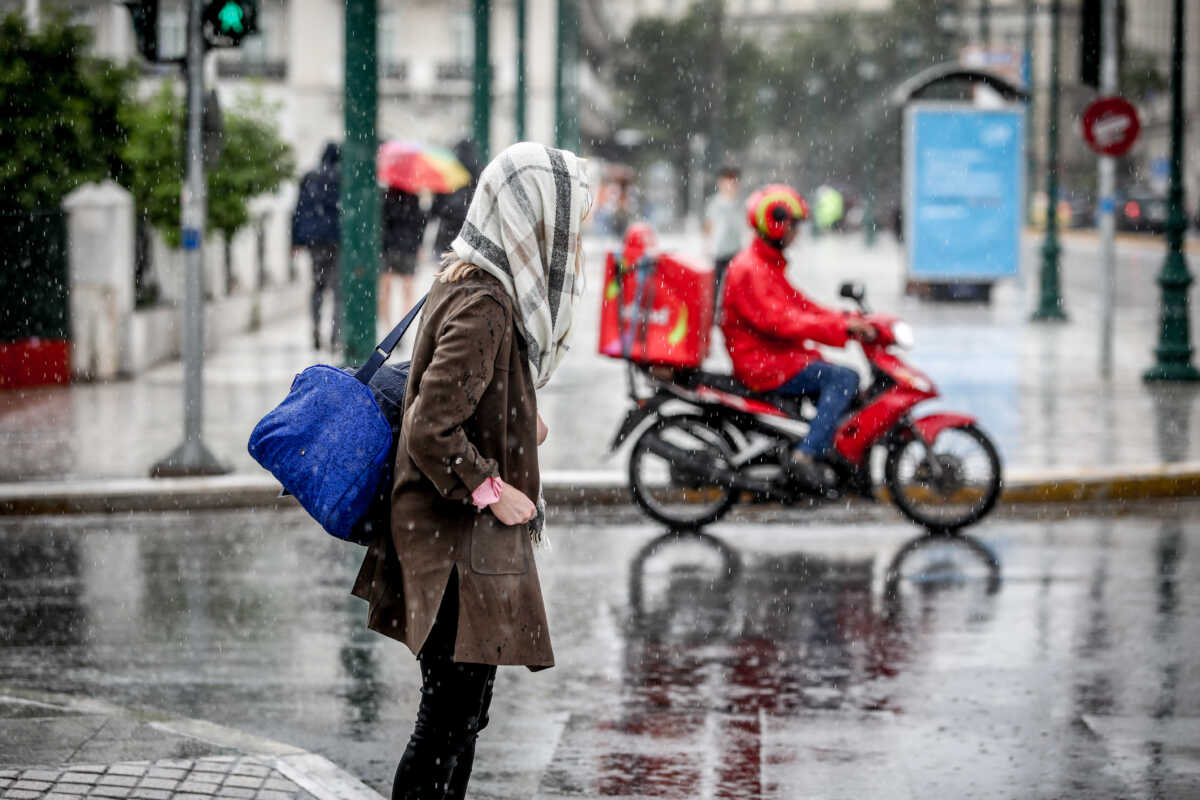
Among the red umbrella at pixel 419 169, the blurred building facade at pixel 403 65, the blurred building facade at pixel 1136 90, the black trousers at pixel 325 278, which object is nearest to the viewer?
the black trousers at pixel 325 278

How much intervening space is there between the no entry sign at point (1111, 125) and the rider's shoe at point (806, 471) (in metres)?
8.04

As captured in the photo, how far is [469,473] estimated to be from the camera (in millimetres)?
3801

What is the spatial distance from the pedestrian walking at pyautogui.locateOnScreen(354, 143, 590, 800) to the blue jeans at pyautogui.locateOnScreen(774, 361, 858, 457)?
528cm

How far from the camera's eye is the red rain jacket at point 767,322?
9.00 meters

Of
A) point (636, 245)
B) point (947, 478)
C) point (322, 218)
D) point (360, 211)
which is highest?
point (322, 218)

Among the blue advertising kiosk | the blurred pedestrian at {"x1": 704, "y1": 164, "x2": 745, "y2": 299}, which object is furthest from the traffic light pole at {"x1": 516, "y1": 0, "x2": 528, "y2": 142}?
the blue advertising kiosk

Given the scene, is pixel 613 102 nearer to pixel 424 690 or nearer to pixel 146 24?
pixel 146 24

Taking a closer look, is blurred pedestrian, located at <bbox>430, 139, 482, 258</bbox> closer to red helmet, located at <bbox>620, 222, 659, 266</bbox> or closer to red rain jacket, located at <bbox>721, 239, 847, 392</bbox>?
red helmet, located at <bbox>620, 222, 659, 266</bbox>

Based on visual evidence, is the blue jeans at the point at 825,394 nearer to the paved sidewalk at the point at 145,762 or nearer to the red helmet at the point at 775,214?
the red helmet at the point at 775,214

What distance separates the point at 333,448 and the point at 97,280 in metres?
12.6

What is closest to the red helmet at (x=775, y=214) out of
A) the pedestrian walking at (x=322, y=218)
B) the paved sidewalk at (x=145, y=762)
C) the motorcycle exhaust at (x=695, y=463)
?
the motorcycle exhaust at (x=695, y=463)

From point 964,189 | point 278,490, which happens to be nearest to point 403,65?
point 964,189

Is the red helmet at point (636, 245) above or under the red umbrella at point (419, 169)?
under

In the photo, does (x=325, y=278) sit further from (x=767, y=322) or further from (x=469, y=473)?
(x=469, y=473)
